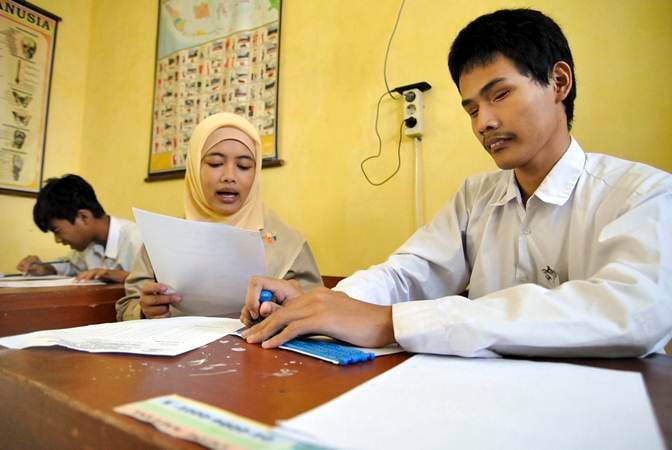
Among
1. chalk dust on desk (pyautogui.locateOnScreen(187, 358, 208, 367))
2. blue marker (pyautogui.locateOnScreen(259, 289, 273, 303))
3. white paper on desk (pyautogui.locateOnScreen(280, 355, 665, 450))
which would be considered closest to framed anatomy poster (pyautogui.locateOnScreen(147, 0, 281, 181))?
blue marker (pyautogui.locateOnScreen(259, 289, 273, 303))

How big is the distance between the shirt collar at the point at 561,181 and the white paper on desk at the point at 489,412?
42 cm

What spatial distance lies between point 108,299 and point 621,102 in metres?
1.68

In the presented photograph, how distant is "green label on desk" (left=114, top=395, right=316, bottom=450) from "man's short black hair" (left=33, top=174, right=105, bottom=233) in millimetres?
1923

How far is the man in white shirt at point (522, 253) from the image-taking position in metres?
0.48

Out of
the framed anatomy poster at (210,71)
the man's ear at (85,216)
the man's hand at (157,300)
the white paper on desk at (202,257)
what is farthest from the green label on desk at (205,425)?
the man's ear at (85,216)

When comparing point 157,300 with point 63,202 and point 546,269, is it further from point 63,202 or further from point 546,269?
point 63,202

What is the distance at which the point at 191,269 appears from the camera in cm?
84

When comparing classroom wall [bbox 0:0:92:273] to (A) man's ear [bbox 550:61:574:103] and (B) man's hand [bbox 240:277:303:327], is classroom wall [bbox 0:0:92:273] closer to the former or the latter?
(B) man's hand [bbox 240:277:303:327]

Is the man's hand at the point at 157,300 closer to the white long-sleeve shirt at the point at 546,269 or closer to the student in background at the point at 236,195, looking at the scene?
the student in background at the point at 236,195

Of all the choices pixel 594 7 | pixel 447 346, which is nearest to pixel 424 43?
pixel 594 7

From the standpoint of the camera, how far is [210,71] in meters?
2.01

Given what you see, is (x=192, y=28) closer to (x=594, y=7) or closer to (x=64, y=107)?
(x=64, y=107)

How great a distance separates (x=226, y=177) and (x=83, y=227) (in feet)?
3.62

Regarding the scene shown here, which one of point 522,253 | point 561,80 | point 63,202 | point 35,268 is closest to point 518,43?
point 561,80
